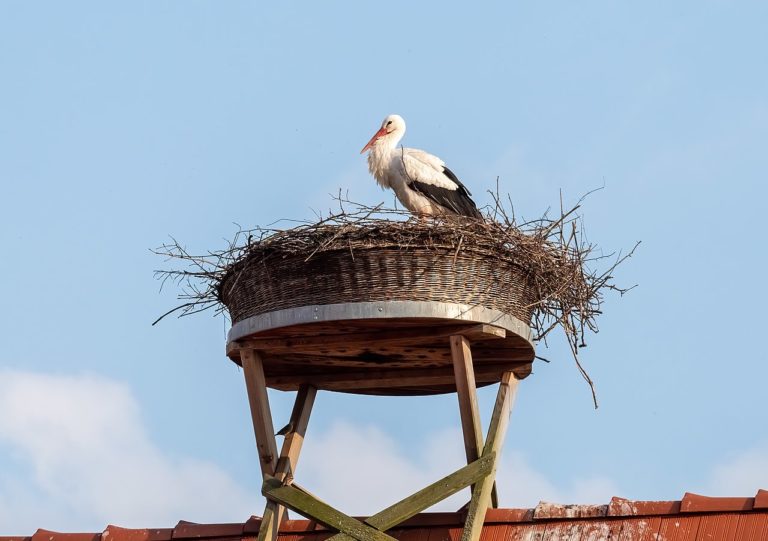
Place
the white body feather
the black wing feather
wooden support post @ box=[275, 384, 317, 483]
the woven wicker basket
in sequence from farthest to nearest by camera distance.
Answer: the white body feather → the black wing feather → wooden support post @ box=[275, 384, 317, 483] → the woven wicker basket

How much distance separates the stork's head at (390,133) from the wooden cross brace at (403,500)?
3.04m

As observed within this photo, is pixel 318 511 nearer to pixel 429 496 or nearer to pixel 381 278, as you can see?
pixel 429 496

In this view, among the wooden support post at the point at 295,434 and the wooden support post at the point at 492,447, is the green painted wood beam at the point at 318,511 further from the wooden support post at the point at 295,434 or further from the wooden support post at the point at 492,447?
the wooden support post at the point at 492,447

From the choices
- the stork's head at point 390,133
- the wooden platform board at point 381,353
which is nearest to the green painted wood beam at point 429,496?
the wooden platform board at point 381,353

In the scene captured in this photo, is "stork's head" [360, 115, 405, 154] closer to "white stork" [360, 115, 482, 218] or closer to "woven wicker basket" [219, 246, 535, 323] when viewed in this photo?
"white stork" [360, 115, 482, 218]

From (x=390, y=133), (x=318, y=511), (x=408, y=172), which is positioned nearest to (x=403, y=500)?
(x=318, y=511)

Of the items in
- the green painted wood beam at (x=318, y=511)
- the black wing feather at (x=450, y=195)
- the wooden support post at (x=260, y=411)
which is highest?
the black wing feather at (x=450, y=195)

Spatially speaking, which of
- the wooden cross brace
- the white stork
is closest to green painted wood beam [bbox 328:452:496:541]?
the wooden cross brace

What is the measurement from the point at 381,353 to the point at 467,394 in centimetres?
71

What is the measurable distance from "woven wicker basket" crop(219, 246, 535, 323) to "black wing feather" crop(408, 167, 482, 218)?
7.09 feet

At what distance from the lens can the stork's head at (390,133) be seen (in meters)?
11.1

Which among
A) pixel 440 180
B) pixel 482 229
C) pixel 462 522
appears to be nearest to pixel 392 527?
pixel 462 522

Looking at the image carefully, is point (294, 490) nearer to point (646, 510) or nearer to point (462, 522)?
point (462, 522)

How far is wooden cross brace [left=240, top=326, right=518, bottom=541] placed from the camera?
772 centimetres
